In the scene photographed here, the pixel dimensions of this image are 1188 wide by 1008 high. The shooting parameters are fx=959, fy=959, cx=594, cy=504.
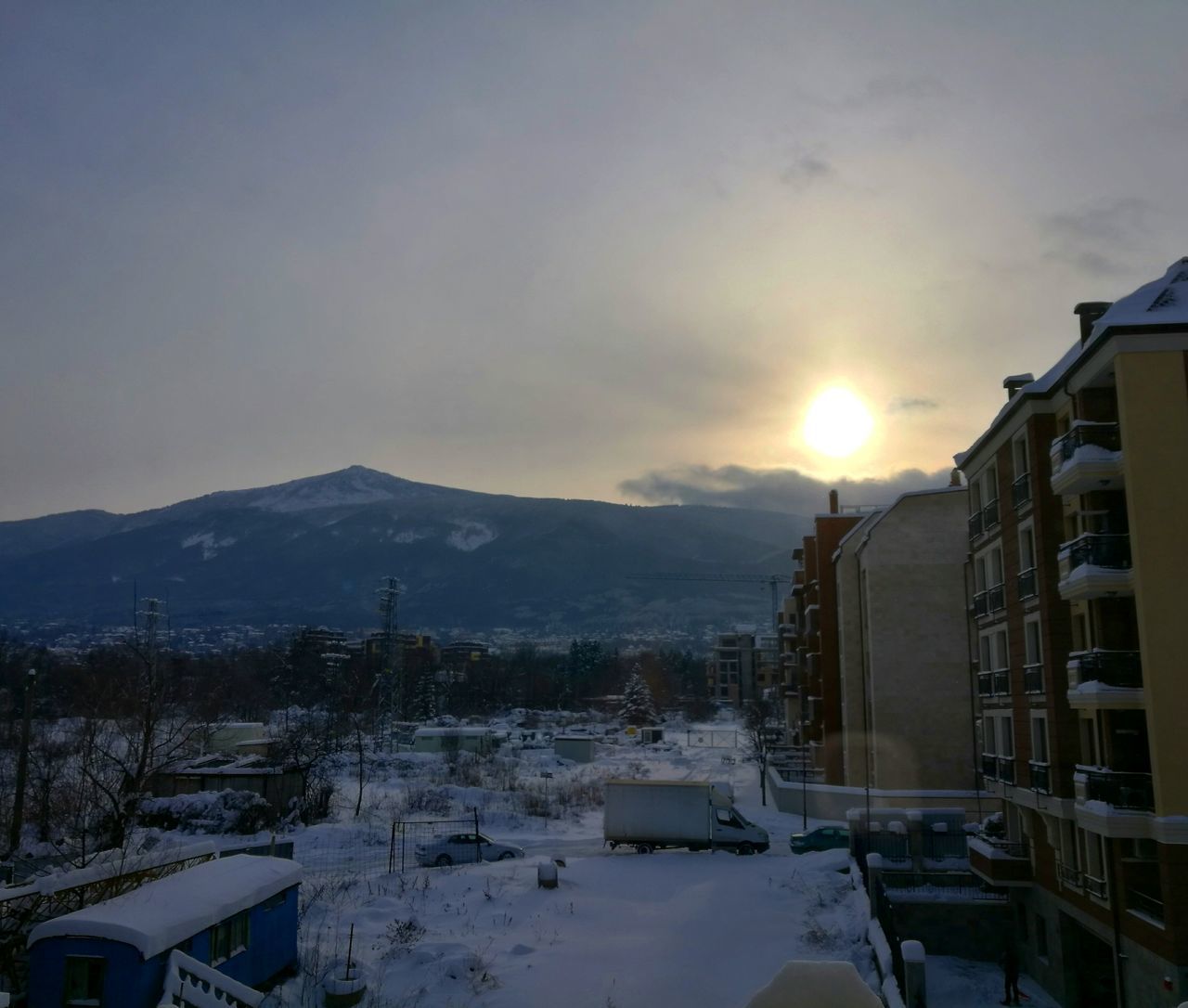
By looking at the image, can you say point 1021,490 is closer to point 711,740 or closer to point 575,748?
point 575,748

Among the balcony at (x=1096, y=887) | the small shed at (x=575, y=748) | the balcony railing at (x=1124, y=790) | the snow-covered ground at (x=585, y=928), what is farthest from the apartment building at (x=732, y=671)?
the balcony railing at (x=1124, y=790)

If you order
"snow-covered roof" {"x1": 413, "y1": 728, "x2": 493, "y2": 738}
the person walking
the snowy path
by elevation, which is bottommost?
the snowy path

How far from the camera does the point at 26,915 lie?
16250 mm

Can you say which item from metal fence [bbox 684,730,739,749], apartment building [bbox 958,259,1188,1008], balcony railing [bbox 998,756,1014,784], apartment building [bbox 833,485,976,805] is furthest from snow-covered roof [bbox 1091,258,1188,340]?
metal fence [bbox 684,730,739,749]

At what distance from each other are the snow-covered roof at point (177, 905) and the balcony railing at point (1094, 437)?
19.6 meters

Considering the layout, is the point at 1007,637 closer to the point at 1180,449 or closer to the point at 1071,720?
the point at 1071,720

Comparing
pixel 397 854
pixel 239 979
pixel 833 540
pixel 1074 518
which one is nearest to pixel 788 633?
pixel 833 540

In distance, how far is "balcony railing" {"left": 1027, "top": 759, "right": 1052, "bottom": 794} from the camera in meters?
23.6

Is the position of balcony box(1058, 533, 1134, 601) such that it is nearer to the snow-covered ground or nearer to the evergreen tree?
the snow-covered ground

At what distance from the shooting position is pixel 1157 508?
20.6m

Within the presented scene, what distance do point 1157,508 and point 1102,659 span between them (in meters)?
3.50

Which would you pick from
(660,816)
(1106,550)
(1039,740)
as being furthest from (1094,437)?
(660,816)

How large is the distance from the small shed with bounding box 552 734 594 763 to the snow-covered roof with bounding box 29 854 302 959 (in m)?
63.3

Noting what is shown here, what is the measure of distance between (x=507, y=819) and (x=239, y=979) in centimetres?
3011
